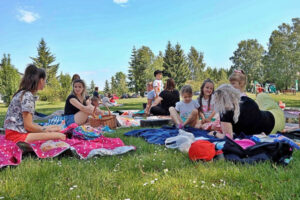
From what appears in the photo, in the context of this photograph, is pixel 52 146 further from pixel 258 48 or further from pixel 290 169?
pixel 258 48

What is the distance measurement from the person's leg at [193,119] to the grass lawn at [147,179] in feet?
6.78

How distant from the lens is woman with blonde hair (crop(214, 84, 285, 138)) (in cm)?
299

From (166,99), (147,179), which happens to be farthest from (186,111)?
(147,179)

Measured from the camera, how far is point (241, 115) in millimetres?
3166

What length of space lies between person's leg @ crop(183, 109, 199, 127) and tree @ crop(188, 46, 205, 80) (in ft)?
135

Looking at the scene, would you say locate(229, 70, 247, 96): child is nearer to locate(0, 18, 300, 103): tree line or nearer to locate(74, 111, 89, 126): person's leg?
locate(74, 111, 89, 126): person's leg

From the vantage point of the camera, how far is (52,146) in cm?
272

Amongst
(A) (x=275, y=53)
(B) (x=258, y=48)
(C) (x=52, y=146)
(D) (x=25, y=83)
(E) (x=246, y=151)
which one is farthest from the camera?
(B) (x=258, y=48)

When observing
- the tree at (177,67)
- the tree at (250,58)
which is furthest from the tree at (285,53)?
the tree at (177,67)

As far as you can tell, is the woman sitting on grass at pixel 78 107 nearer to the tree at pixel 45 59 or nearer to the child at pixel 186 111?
the child at pixel 186 111

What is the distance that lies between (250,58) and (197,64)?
34.3 feet

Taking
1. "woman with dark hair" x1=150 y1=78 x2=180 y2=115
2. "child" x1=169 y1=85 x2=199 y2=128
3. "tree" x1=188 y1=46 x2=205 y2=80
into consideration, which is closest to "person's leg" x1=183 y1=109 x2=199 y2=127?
"child" x1=169 y1=85 x2=199 y2=128

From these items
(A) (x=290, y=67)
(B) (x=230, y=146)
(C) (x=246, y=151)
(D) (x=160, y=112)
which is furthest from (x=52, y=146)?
(A) (x=290, y=67)

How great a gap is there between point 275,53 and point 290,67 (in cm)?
307
